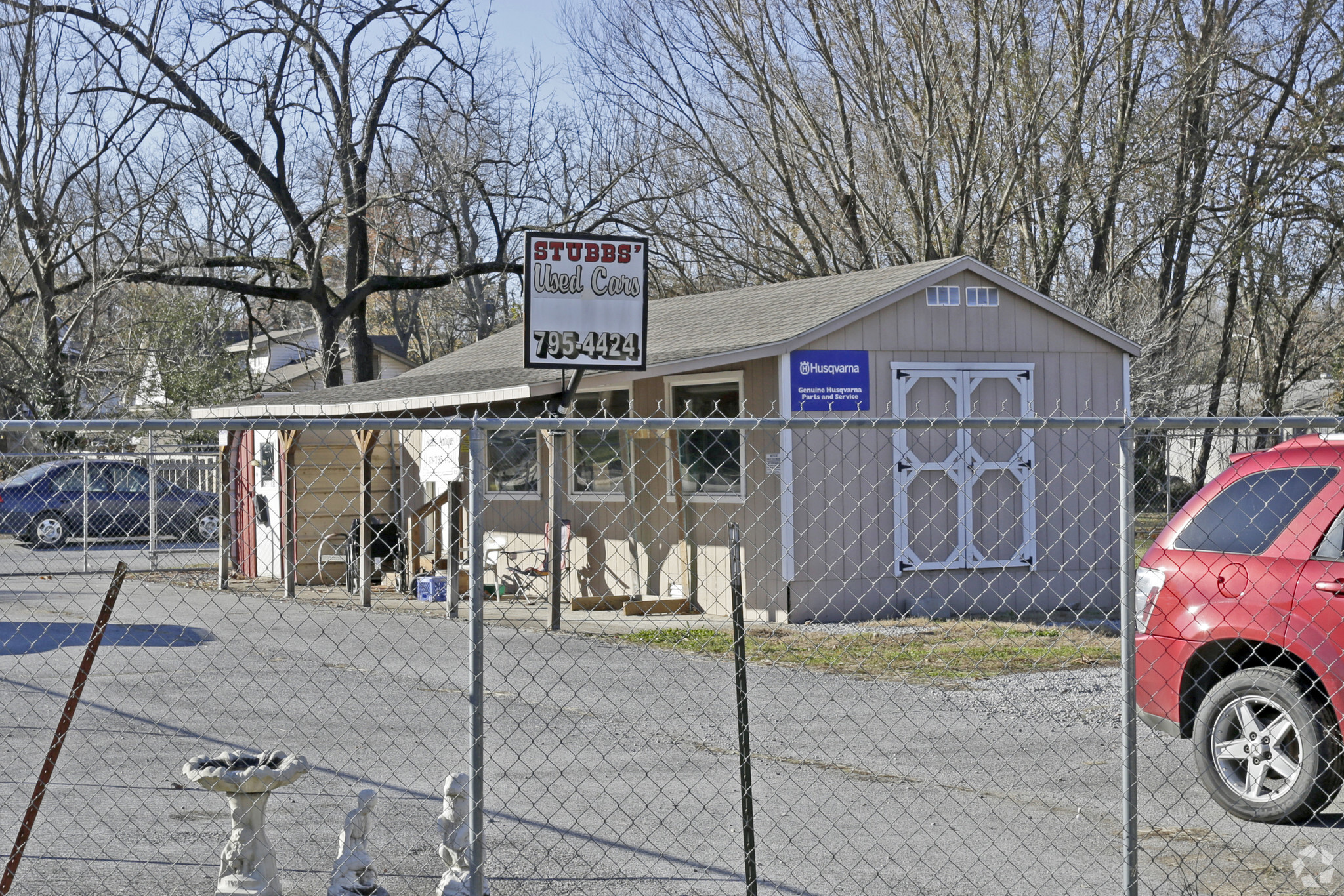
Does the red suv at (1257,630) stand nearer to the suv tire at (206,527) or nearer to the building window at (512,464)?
the building window at (512,464)

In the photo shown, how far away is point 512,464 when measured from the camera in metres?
17.2

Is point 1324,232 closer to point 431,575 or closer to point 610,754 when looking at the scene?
point 431,575

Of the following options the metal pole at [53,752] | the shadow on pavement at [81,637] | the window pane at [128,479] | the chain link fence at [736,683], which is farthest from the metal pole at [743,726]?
the window pane at [128,479]

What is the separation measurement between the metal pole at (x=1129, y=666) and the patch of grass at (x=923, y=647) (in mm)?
Answer: 5795

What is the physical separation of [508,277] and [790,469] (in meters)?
20.1

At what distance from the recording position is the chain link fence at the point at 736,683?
17.3ft

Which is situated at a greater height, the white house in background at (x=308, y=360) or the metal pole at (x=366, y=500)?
the white house in background at (x=308, y=360)

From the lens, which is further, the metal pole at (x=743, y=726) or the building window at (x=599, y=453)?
the building window at (x=599, y=453)

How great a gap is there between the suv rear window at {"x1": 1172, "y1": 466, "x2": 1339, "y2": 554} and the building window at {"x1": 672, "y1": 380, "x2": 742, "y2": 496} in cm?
763

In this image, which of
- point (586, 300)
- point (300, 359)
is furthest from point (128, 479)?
point (300, 359)

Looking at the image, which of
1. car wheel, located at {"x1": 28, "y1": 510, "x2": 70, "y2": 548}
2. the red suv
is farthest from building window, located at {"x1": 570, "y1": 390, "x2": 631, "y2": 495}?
car wheel, located at {"x1": 28, "y1": 510, "x2": 70, "y2": 548}

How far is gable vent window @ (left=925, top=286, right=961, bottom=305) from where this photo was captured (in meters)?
14.2

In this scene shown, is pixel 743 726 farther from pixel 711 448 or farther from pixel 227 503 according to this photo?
pixel 227 503

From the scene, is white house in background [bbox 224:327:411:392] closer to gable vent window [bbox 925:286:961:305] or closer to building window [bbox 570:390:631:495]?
building window [bbox 570:390:631:495]
